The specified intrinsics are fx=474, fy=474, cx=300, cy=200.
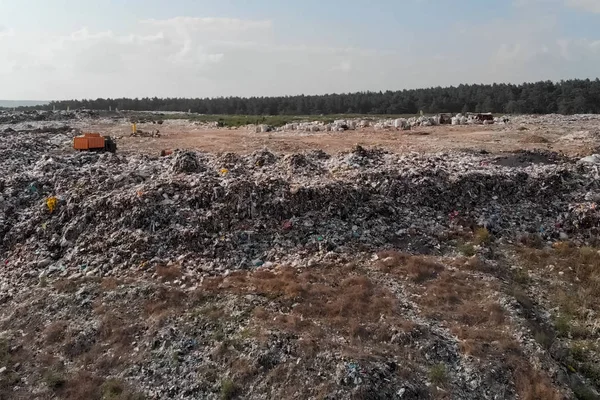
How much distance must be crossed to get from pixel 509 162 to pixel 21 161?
16.4 m

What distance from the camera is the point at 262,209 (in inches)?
464

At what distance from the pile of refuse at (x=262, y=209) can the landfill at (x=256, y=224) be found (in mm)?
36

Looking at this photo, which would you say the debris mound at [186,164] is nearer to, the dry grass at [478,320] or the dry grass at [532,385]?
the dry grass at [478,320]

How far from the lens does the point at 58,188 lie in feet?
43.5

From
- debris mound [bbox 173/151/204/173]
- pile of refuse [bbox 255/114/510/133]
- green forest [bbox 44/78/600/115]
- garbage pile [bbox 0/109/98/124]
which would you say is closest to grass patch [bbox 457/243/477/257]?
debris mound [bbox 173/151/204/173]

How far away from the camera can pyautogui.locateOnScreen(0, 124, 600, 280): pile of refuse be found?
421 inches

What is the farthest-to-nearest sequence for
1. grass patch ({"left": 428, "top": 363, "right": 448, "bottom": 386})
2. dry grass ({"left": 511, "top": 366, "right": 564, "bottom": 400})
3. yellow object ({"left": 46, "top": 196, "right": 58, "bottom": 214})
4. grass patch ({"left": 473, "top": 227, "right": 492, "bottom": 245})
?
1. yellow object ({"left": 46, "top": 196, "right": 58, "bottom": 214})
2. grass patch ({"left": 473, "top": 227, "right": 492, "bottom": 245})
3. grass patch ({"left": 428, "top": 363, "right": 448, "bottom": 386})
4. dry grass ({"left": 511, "top": 366, "right": 564, "bottom": 400})

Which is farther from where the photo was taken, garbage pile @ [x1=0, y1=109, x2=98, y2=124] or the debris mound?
garbage pile @ [x1=0, y1=109, x2=98, y2=124]

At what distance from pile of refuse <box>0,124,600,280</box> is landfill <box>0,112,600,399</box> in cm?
4

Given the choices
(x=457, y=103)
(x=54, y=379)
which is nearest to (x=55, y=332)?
(x=54, y=379)

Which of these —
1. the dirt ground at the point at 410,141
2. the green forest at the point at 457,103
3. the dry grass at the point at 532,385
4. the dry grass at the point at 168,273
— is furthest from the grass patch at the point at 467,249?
the green forest at the point at 457,103

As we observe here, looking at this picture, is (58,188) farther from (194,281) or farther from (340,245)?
(340,245)

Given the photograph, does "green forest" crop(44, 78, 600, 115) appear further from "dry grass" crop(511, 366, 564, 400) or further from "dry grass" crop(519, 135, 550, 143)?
"dry grass" crop(511, 366, 564, 400)

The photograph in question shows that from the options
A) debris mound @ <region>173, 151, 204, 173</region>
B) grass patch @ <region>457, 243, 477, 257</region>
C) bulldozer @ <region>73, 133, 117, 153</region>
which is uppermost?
bulldozer @ <region>73, 133, 117, 153</region>
